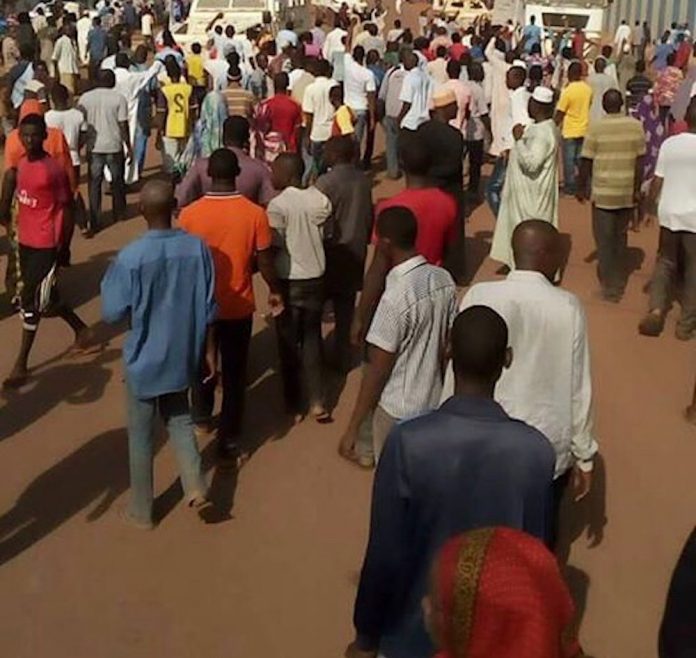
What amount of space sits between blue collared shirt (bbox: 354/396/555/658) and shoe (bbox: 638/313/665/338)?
5.68 meters

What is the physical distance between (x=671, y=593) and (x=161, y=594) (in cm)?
305

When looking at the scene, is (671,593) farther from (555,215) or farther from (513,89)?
(513,89)

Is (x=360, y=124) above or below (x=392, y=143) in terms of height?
above

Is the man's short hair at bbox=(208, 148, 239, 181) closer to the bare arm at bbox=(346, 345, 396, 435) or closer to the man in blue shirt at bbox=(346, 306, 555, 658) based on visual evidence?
the bare arm at bbox=(346, 345, 396, 435)

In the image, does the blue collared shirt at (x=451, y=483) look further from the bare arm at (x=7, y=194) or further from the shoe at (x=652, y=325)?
the shoe at (x=652, y=325)

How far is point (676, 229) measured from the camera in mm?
8305

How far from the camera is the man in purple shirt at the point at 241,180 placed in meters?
7.48

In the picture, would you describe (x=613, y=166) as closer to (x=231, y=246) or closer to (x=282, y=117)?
(x=282, y=117)

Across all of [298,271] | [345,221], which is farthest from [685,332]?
[298,271]

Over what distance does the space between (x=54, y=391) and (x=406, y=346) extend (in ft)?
12.0

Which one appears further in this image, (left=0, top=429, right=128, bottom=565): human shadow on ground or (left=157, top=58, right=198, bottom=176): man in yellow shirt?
→ (left=157, top=58, right=198, bottom=176): man in yellow shirt

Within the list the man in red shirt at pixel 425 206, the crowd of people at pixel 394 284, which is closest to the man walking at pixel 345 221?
the crowd of people at pixel 394 284

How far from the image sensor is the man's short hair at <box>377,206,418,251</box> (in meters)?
5.05

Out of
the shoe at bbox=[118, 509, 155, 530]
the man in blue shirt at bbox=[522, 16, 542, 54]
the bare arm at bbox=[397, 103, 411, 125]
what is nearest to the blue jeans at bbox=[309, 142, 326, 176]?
the bare arm at bbox=[397, 103, 411, 125]
